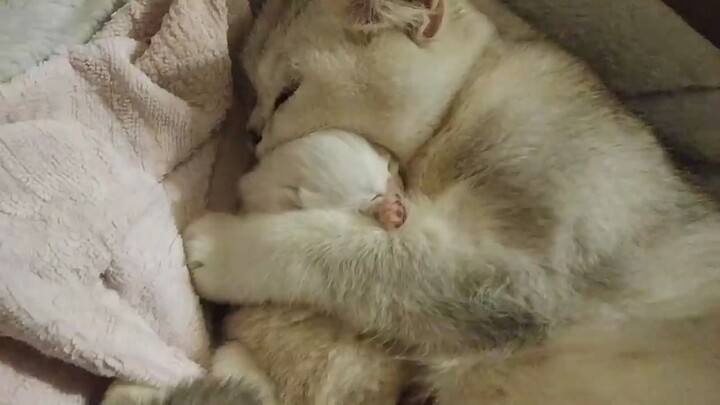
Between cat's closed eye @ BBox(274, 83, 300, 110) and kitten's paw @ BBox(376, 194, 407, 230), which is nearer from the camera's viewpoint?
kitten's paw @ BBox(376, 194, 407, 230)

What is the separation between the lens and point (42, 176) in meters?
1.07

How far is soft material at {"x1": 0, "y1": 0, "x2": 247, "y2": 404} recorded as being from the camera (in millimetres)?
1016

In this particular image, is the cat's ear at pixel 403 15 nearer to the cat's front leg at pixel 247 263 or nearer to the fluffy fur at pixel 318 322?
the fluffy fur at pixel 318 322

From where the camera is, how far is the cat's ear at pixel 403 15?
1.24 m

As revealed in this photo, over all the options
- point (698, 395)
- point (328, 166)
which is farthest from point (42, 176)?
point (698, 395)

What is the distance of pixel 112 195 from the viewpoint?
1.13 metres

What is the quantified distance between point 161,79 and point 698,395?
0.82 meters

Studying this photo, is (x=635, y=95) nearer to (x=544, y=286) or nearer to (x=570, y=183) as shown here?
(x=570, y=183)

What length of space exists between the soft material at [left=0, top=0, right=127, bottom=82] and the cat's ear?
1.25 ft

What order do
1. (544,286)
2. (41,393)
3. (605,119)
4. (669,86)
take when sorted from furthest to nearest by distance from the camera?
(669,86)
(605,119)
(544,286)
(41,393)

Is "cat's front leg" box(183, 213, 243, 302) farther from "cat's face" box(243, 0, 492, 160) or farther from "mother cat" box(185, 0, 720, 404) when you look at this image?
"cat's face" box(243, 0, 492, 160)

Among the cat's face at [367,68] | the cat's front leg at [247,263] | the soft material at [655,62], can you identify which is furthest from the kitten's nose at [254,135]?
the soft material at [655,62]

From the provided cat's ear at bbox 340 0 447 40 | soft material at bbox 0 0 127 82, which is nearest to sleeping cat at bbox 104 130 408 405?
cat's ear at bbox 340 0 447 40

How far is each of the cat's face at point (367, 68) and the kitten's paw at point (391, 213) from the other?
0.10m
